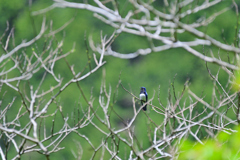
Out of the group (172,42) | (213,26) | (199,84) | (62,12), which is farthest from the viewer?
(62,12)

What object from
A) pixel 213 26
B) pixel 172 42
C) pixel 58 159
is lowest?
pixel 58 159

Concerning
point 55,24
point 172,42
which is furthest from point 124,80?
point 172,42

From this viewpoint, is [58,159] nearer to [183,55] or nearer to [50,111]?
[50,111]

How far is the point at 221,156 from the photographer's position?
4.01ft

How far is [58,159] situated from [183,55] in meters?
4.05

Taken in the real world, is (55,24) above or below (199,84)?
above

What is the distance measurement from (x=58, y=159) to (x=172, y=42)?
7.66 metres

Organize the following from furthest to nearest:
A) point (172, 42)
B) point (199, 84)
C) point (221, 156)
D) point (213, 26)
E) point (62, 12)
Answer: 1. point (62, 12)
2. point (213, 26)
3. point (199, 84)
4. point (172, 42)
5. point (221, 156)

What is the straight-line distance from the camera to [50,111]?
952 centimetres

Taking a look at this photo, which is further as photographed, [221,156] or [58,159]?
[58,159]

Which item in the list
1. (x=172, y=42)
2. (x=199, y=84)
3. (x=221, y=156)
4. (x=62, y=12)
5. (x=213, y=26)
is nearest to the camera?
(x=221, y=156)

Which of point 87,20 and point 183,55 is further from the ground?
point 87,20

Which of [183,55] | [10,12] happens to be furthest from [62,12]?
[183,55]

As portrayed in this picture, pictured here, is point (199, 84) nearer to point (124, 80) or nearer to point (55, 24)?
point (124, 80)
